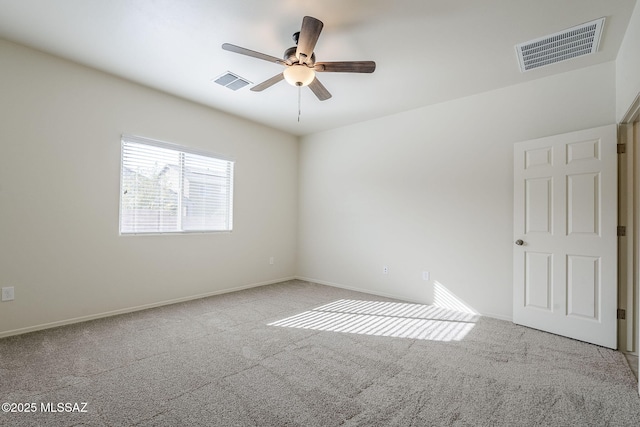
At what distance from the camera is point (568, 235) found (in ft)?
9.67

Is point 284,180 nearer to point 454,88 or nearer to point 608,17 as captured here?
point 454,88

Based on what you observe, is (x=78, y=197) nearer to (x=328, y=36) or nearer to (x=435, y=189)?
(x=328, y=36)

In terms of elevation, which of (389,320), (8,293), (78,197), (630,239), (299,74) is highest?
(299,74)

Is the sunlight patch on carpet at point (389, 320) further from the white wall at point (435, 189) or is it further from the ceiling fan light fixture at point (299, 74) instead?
the ceiling fan light fixture at point (299, 74)

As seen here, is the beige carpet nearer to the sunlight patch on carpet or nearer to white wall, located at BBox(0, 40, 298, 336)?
A: the sunlight patch on carpet

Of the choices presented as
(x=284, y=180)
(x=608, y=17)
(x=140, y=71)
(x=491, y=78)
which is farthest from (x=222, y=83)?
(x=608, y=17)

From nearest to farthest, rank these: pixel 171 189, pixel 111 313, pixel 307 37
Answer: pixel 307 37 < pixel 111 313 < pixel 171 189

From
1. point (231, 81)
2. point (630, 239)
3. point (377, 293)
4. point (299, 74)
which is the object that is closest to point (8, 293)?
point (231, 81)

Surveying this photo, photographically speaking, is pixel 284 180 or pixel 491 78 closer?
pixel 491 78

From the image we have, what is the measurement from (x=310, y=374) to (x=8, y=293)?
2.92m

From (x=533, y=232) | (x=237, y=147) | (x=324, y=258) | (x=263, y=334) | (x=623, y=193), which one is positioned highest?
(x=237, y=147)

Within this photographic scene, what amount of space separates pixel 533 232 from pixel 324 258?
3105 millimetres

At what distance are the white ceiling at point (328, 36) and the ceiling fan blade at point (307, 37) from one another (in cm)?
28

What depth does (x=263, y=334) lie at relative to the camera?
2934mm
